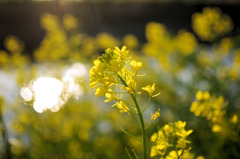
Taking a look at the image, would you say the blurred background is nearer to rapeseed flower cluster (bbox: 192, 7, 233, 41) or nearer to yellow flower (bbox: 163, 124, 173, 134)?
rapeseed flower cluster (bbox: 192, 7, 233, 41)

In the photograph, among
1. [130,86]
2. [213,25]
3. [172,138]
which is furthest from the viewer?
[213,25]

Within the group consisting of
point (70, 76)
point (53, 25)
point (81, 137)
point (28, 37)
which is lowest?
point (81, 137)

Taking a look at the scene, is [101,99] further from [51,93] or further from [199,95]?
[199,95]

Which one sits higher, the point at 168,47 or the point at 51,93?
the point at 168,47

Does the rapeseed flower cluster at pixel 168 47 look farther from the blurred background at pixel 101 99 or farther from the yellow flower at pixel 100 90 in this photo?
the yellow flower at pixel 100 90

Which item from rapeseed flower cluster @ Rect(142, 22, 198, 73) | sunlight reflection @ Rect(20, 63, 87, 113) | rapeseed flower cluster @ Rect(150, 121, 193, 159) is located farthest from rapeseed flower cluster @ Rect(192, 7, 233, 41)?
rapeseed flower cluster @ Rect(150, 121, 193, 159)

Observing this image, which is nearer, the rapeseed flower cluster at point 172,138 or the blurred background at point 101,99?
the rapeseed flower cluster at point 172,138

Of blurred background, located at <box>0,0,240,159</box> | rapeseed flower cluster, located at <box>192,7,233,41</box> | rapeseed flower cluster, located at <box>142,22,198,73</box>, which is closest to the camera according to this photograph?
blurred background, located at <box>0,0,240,159</box>

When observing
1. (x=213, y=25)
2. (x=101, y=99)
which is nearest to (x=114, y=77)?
(x=213, y=25)

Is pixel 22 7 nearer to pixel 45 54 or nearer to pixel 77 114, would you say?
pixel 45 54

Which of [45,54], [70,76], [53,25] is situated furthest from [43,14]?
[70,76]

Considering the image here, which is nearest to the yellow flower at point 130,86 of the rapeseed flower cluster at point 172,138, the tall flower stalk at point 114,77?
the tall flower stalk at point 114,77
